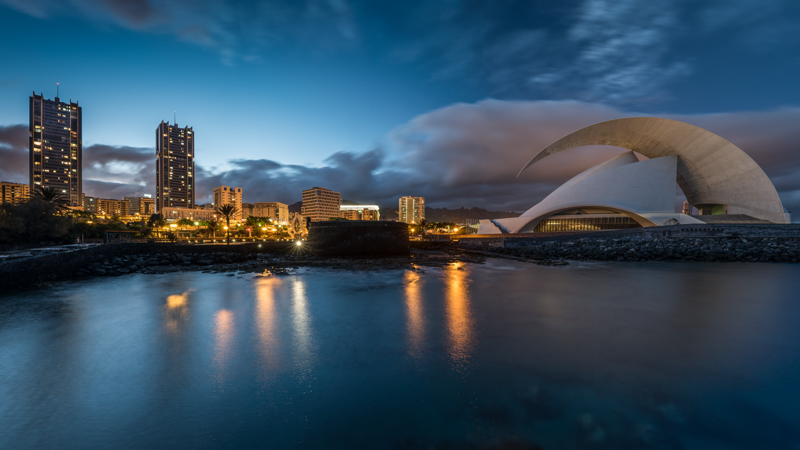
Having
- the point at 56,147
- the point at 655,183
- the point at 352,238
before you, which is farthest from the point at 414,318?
the point at 56,147

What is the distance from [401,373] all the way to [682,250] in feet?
95.9

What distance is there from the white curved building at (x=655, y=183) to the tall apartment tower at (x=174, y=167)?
657ft

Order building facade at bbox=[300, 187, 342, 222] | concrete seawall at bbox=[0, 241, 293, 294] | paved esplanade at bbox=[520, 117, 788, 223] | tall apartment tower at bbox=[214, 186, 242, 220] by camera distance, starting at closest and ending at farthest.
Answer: concrete seawall at bbox=[0, 241, 293, 294], paved esplanade at bbox=[520, 117, 788, 223], building facade at bbox=[300, 187, 342, 222], tall apartment tower at bbox=[214, 186, 242, 220]

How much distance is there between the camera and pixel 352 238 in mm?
27203

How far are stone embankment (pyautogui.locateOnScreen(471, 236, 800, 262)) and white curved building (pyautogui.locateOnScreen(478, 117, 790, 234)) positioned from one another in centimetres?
774

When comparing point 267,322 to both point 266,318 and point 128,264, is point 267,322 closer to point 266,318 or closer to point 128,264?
point 266,318

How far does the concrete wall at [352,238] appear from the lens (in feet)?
A: 88.9

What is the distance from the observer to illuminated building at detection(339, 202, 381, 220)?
150000 millimetres

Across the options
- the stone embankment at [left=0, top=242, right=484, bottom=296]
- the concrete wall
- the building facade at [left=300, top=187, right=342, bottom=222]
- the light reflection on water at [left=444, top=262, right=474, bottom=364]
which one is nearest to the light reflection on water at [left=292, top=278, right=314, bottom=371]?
the light reflection on water at [left=444, top=262, right=474, bottom=364]

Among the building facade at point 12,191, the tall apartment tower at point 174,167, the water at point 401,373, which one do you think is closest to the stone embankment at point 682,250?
the water at point 401,373

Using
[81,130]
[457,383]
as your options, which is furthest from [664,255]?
[81,130]

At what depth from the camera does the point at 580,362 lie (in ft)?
17.0

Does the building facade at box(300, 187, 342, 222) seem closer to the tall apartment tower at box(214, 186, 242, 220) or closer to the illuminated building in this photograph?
the illuminated building

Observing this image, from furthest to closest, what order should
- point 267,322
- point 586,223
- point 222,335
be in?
point 586,223 → point 267,322 → point 222,335
